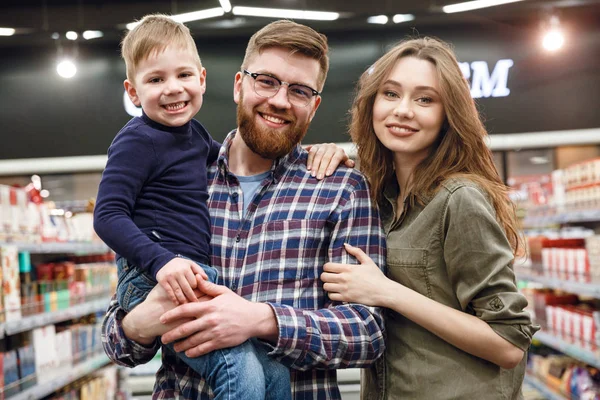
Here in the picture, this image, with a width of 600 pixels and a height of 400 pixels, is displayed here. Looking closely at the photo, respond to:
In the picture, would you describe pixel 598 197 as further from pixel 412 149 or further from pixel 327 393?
pixel 327 393

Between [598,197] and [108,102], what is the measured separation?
18.3ft

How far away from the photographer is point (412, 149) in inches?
74.1

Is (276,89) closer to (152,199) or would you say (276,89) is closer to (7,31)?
(152,199)

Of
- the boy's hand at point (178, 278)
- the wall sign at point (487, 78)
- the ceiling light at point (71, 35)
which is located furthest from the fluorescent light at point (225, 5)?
the boy's hand at point (178, 278)

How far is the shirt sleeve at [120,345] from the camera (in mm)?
1724

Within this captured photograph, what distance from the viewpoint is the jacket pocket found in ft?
5.78

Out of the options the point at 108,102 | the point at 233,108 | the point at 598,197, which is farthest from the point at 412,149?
the point at 108,102

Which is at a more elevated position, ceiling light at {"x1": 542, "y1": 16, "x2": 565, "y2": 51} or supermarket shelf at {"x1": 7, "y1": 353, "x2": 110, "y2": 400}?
ceiling light at {"x1": 542, "y1": 16, "x2": 565, "y2": 51}

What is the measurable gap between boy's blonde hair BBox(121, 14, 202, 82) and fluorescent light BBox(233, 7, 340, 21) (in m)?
4.92

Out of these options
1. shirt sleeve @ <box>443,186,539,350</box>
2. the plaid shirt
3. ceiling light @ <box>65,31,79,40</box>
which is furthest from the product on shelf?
ceiling light @ <box>65,31,79,40</box>

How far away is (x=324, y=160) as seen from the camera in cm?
191

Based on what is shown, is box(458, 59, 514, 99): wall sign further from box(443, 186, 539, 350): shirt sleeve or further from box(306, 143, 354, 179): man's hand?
box(443, 186, 539, 350): shirt sleeve

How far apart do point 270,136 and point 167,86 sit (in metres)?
0.33

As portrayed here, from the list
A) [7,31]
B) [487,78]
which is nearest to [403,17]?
[487,78]
